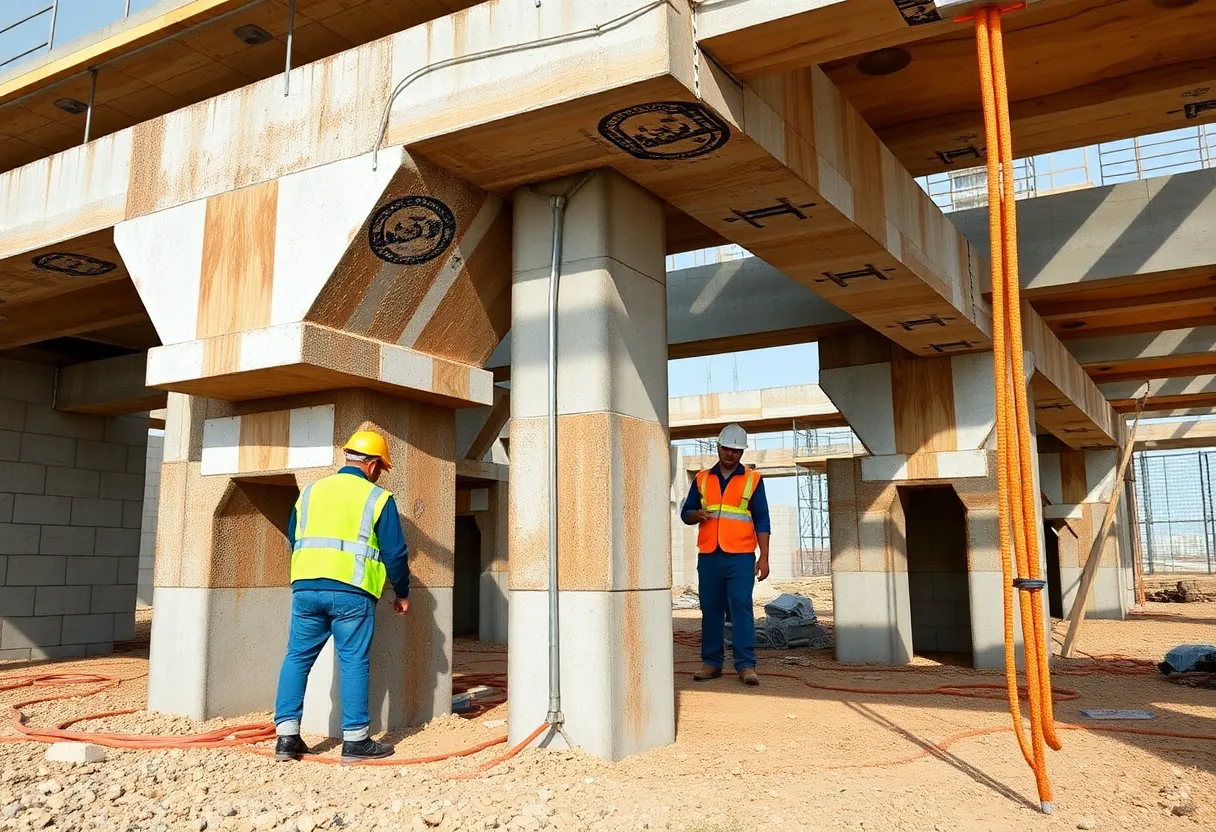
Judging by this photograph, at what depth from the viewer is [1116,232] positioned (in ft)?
28.6

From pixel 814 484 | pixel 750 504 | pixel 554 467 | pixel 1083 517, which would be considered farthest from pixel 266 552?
pixel 814 484

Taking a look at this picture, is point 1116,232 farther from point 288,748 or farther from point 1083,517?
point 1083,517

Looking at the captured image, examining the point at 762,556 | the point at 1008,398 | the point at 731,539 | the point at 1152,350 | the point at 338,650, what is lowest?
the point at 338,650

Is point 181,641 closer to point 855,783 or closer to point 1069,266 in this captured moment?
point 855,783

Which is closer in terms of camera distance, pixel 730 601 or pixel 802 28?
pixel 802 28

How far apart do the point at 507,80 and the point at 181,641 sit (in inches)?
163

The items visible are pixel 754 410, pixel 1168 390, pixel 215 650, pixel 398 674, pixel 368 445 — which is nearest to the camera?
pixel 368 445

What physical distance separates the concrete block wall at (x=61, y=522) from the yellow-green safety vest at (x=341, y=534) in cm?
733

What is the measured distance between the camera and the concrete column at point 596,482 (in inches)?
192

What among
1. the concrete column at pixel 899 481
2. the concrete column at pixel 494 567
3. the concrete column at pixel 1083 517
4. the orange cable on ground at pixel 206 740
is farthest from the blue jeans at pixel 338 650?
the concrete column at pixel 1083 517

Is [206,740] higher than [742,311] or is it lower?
lower

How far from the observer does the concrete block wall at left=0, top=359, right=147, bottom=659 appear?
412 inches

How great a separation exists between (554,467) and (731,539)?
316 centimetres

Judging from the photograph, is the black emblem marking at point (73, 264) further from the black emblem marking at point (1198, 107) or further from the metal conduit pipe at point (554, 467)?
the black emblem marking at point (1198, 107)
